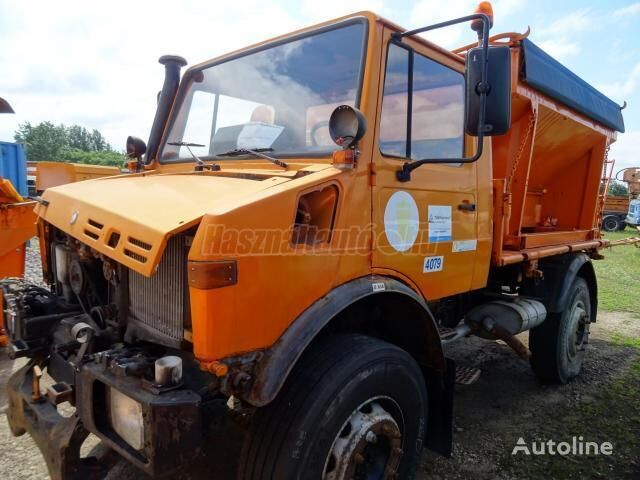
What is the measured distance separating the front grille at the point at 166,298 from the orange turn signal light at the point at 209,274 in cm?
32

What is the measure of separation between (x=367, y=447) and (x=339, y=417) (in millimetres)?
390

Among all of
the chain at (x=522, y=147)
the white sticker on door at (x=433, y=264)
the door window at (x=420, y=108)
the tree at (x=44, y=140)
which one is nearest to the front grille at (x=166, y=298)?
the door window at (x=420, y=108)

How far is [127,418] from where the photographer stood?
181cm

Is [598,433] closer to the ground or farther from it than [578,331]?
closer to the ground

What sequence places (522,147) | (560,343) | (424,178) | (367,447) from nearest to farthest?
(367,447)
(424,178)
(522,147)
(560,343)

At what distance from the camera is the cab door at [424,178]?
2.46m

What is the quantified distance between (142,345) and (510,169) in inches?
123

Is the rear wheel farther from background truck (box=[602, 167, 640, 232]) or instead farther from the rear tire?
the rear tire

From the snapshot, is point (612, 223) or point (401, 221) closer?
point (401, 221)

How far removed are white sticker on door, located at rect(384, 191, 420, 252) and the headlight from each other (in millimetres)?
1413

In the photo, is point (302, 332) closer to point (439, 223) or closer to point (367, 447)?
point (367, 447)

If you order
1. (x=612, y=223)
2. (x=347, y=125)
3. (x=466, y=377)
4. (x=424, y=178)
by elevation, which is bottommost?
(x=612, y=223)

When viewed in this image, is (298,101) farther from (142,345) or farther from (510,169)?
(510,169)

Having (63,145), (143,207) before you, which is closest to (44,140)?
(63,145)
